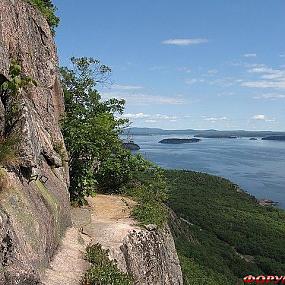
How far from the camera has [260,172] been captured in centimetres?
12181

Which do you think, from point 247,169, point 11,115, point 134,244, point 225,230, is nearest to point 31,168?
point 11,115

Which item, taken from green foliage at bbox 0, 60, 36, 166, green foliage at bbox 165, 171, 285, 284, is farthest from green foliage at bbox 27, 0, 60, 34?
green foliage at bbox 165, 171, 285, 284

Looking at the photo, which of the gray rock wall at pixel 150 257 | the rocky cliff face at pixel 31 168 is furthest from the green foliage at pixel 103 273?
the gray rock wall at pixel 150 257

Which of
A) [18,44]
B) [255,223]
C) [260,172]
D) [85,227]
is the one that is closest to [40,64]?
[18,44]

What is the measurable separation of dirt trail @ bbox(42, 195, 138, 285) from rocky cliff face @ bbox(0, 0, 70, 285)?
284 millimetres

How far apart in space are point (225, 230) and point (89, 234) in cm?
6443

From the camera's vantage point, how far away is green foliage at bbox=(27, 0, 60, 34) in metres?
13.2

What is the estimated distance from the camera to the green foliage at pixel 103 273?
7.75m

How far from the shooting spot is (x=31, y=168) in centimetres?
815

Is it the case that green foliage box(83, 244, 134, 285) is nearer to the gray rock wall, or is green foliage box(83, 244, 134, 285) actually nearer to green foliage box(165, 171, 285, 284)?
the gray rock wall

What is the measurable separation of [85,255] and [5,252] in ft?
10.9

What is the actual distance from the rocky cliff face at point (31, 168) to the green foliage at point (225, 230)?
30.0m

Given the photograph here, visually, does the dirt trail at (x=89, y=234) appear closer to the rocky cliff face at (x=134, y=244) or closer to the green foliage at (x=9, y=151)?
the rocky cliff face at (x=134, y=244)

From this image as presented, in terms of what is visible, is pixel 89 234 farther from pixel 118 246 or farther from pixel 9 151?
pixel 9 151
